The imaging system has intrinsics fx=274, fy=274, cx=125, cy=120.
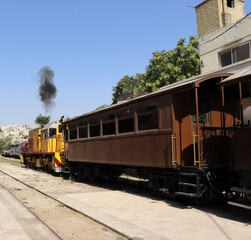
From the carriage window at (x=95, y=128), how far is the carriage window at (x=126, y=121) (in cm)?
182

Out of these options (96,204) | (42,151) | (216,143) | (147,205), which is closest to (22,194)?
(96,204)

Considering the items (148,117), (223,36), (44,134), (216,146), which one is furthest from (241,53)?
(44,134)

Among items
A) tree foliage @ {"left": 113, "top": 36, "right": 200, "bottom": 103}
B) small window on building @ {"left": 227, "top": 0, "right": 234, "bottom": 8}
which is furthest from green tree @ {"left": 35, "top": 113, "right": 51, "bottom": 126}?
small window on building @ {"left": 227, "top": 0, "right": 234, "bottom": 8}

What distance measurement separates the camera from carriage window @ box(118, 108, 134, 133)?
9.62 metres

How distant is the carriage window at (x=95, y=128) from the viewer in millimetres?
11828

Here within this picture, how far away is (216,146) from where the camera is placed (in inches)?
310

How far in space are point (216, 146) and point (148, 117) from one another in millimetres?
2310

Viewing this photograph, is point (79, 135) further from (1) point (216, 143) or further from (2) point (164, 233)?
(2) point (164, 233)

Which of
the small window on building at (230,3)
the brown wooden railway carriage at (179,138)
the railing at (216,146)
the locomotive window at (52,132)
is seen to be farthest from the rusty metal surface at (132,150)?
the small window on building at (230,3)

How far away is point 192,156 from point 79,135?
7.08 m

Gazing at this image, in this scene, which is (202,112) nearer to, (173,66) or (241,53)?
(241,53)

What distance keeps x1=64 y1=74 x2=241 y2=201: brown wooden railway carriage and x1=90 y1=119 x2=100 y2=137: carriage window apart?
1338 mm

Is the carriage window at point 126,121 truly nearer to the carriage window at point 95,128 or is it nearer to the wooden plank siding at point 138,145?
the wooden plank siding at point 138,145

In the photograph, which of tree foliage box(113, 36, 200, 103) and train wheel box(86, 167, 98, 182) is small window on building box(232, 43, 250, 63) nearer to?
train wheel box(86, 167, 98, 182)
